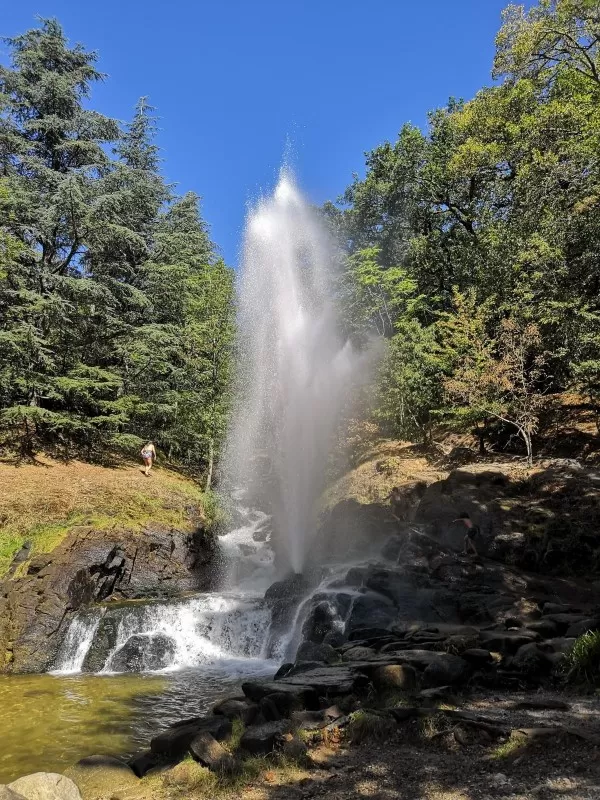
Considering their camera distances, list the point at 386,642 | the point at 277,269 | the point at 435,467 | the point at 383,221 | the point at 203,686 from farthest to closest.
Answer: the point at 383,221 < the point at 277,269 < the point at 435,467 < the point at 203,686 < the point at 386,642

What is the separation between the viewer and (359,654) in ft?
29.0

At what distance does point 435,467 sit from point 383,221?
59.7 feet

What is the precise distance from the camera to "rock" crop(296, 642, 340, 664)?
30.6ft

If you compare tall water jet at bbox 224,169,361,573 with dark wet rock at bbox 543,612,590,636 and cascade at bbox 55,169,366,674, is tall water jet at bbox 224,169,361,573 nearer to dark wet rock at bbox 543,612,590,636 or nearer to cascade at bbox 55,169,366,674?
cascade at bbox 55,169,366,674

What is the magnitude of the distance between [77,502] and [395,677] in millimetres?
12405

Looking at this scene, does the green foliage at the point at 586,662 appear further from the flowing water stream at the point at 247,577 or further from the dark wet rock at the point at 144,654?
the dark wet rock at the point at 144,654

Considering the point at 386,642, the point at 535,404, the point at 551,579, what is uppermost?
the point at 535,404

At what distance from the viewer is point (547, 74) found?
65.6ft

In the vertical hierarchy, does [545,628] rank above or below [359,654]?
above

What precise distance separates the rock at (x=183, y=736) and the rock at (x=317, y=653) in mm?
3126

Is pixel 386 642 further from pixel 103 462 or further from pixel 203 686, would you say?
pixel 103 462

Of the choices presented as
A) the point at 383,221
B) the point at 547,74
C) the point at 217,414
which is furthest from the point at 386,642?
the point at 383,221

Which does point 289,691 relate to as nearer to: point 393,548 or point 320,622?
point 320,622

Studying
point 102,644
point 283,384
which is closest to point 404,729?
point 102,644
